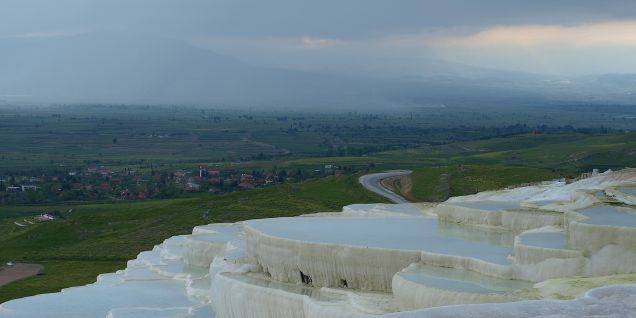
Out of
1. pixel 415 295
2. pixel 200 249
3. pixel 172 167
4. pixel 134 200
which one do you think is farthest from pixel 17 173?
pixel 415 295

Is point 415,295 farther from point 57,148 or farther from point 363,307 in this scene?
point 57,148

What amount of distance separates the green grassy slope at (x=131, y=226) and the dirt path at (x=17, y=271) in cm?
85

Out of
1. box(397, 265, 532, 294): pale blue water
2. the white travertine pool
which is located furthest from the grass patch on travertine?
the white travertine pool

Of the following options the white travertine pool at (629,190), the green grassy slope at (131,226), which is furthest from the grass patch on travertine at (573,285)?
the green grassy slope at (131,226)

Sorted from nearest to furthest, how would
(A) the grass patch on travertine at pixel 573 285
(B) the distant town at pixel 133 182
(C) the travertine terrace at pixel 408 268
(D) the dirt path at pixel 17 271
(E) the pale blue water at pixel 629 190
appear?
(A) the grass patch on travertine at pixel 573 285, (C) the travertine terrace at pixel 408 268, (E) the pale blue water at pixel 629 190, (D) the dirt path at pixel 17 271, (B) the distant town at pixel 133 182

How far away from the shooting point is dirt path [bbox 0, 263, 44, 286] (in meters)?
56.1

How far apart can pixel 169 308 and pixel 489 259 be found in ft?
37.3

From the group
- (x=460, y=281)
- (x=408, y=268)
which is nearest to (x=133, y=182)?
(x=408, y=268)

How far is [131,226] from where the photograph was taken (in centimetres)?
7300

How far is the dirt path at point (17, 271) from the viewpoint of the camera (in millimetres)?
56088

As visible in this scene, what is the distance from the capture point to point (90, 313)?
31375 mm

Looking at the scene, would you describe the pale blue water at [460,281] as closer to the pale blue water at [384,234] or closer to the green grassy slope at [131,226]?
the pale blue water at [384,234]

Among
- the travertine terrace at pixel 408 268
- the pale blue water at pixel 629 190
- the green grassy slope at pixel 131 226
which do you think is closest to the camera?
the travertine terrace at pixel 408 268

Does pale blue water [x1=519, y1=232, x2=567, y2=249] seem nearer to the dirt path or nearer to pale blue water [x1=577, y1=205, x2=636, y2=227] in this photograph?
pale blue water [x1=577, y1=205, x2=636, y2=227]
